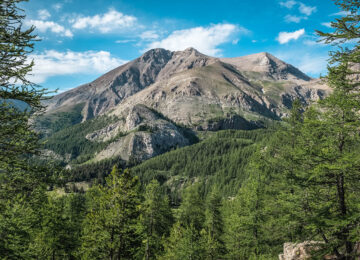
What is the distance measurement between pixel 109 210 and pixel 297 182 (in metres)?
14.4

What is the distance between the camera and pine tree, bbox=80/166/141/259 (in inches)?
686

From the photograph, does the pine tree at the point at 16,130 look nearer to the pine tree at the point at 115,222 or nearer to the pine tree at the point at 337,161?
the pine tree at the point at 115,222

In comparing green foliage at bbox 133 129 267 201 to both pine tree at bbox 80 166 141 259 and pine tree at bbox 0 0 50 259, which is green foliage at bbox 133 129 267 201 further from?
pine tree at bbox 0 0 50 259

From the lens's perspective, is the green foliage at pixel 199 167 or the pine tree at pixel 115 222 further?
the green foliage at pixel 199 167

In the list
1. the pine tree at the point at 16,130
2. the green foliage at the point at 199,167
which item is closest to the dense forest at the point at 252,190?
the pine tree at the point at 16,130

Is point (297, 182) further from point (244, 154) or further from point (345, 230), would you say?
point (244, 154)

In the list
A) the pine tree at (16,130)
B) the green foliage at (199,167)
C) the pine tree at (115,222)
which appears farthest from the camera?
the green foliage at (199,167)

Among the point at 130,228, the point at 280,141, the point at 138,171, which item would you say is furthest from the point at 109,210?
the point at 138,171

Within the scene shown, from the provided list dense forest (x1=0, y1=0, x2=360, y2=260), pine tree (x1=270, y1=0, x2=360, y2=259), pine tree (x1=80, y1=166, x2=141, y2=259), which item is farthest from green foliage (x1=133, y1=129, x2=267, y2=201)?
pine tree (x1=270, y1=0, x2=360, y2=259)

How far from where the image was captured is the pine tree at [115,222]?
1742 centimetres

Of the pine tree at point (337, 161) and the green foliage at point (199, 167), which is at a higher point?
the pine tree at point (337, 161)

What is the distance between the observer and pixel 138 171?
17862cm

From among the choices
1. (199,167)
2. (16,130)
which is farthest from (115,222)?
(199,167)

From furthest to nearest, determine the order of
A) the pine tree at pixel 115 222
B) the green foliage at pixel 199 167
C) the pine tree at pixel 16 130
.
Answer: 1. the green foliage at pixel 199 167
2. the pine tree at pixel 115 222
3. the pine tree at pixel 16 130
